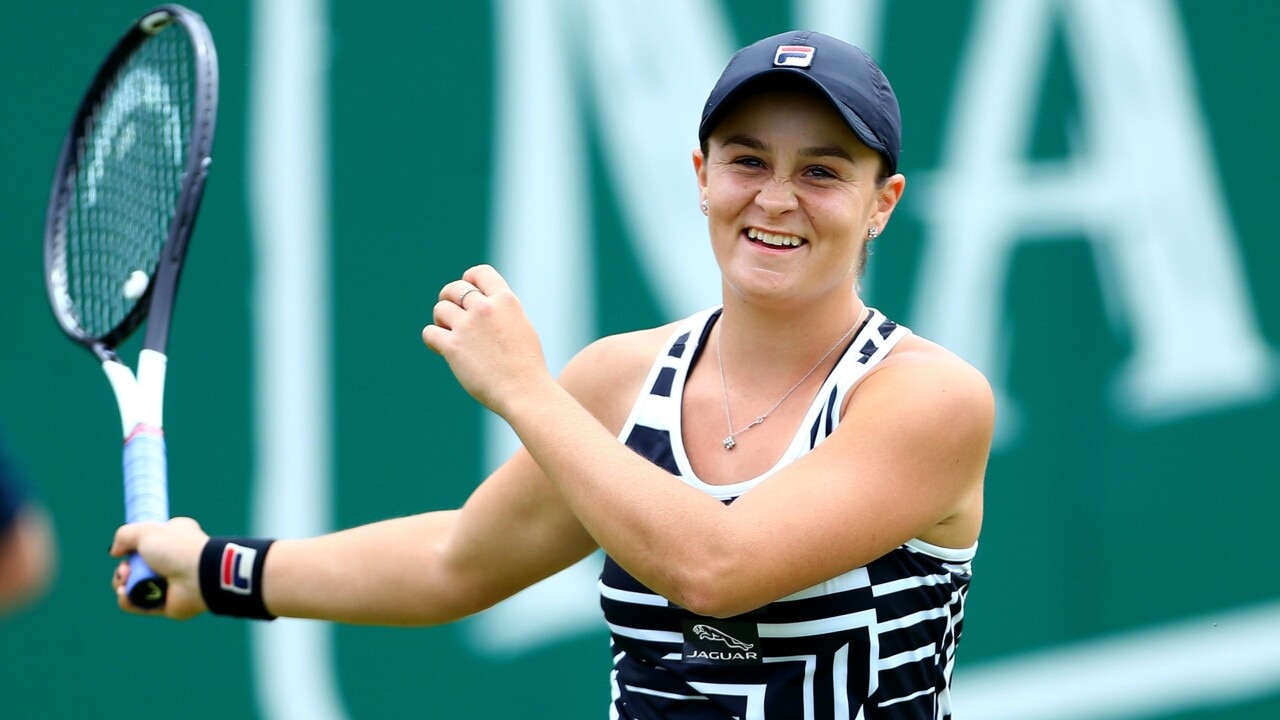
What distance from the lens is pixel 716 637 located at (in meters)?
2.19

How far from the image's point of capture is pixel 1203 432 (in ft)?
15.2

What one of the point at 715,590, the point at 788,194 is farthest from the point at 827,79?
the point at 715,590

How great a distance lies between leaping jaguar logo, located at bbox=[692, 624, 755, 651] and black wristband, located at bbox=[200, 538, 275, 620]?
30.4 inches

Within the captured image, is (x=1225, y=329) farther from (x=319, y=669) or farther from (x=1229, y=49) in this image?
(x=319, y=669)

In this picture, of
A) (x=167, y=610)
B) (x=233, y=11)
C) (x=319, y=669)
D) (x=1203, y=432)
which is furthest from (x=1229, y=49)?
(x=167, y=610)

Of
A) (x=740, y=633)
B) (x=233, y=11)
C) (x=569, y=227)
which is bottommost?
(x=740, y=633)

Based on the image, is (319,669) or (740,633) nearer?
(740,633)

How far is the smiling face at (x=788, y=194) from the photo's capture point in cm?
219

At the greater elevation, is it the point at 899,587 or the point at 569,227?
the point at 569,227

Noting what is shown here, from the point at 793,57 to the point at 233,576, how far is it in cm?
119

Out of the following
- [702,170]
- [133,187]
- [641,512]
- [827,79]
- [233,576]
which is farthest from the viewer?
[133,187]

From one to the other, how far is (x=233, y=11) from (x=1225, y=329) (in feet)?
9.30

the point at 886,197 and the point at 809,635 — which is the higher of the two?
the point at 886,197

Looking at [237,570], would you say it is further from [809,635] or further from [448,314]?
[809,635]
